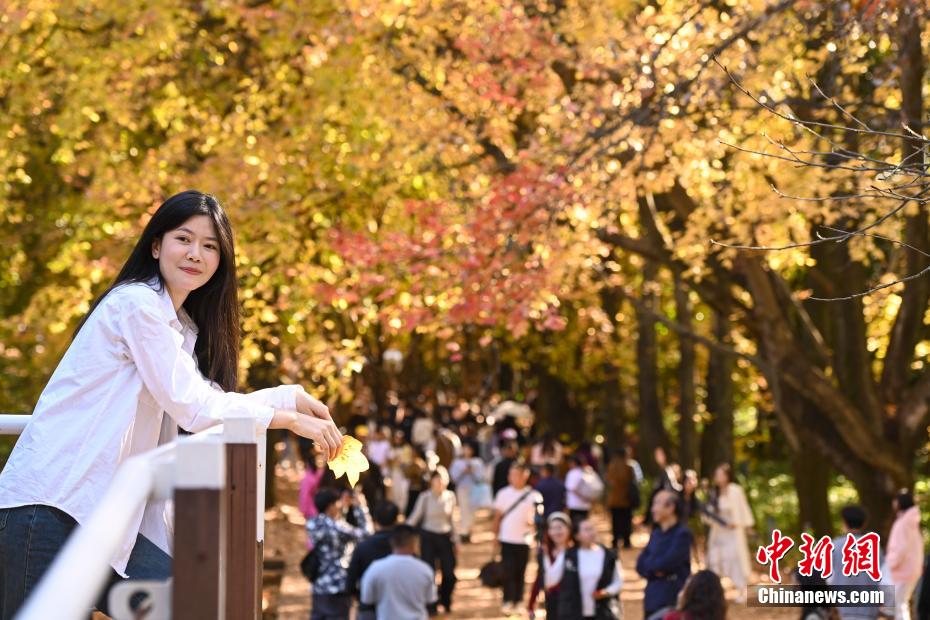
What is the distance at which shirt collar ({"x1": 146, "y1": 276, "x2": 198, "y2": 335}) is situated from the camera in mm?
3734

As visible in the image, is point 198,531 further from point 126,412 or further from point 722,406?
point 722,406

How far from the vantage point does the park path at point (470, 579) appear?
1672cm

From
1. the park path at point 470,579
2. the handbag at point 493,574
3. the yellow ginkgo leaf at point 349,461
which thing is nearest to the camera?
the yellow ginkgo leaf at point 349,461

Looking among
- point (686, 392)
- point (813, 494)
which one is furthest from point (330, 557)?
point (686, 392)

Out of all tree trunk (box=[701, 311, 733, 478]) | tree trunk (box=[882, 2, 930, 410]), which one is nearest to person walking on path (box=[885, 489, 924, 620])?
tree trunk (box=[882, 2, 930, 410])

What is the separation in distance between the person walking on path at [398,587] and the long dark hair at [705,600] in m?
3.91

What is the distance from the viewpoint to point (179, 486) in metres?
2.42

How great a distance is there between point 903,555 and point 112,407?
9601 mm

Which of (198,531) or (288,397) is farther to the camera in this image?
(288,397)

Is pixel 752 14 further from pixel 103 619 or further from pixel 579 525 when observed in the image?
pixel 103 619

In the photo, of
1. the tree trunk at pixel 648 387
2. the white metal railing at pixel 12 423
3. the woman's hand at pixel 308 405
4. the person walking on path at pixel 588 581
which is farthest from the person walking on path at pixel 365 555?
the tree trunk at pixel 648 387

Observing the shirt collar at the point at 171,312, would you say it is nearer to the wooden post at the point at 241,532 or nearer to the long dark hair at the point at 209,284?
the long dark hair at the point at 209,284

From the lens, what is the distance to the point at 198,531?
2461mm

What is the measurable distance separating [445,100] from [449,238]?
1916 millimetres
